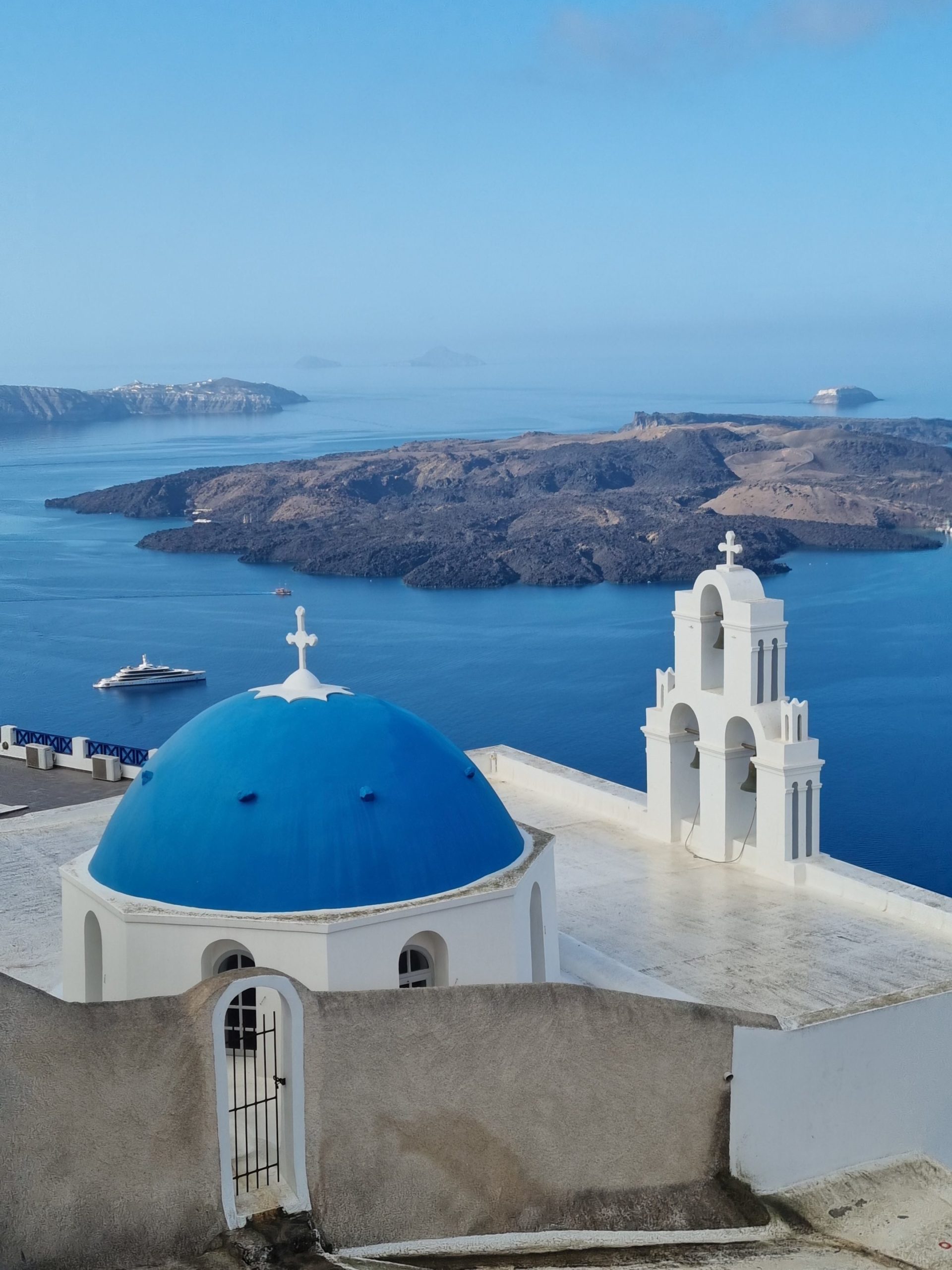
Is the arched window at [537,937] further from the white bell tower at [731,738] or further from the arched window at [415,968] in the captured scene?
the white bell tower at [731,738]

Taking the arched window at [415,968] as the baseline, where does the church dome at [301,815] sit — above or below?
above

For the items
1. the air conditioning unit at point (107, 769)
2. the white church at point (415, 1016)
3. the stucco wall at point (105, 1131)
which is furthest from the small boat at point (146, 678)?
the stucco wall at point (105, 1131)

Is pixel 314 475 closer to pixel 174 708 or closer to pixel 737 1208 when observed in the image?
pixel 174 708

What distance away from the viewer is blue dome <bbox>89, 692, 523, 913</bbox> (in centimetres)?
999

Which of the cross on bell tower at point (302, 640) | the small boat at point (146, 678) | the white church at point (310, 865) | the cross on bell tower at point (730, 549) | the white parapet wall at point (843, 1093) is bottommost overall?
the small boat at point (146, 678)

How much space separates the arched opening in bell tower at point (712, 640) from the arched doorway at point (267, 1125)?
7.31m

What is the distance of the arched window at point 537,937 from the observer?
11180 mm

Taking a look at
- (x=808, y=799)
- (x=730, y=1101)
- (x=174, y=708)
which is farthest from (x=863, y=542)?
(x=730, y=1101)

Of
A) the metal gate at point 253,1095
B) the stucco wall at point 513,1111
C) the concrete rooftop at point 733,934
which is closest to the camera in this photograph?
the stucco wall at point 513,1111

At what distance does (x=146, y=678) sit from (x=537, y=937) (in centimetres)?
4247

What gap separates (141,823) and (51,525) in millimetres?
89927

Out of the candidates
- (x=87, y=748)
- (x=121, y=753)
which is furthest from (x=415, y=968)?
(x=121, y=753)

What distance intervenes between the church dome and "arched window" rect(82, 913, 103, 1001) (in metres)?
0.37

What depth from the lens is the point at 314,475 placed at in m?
107
